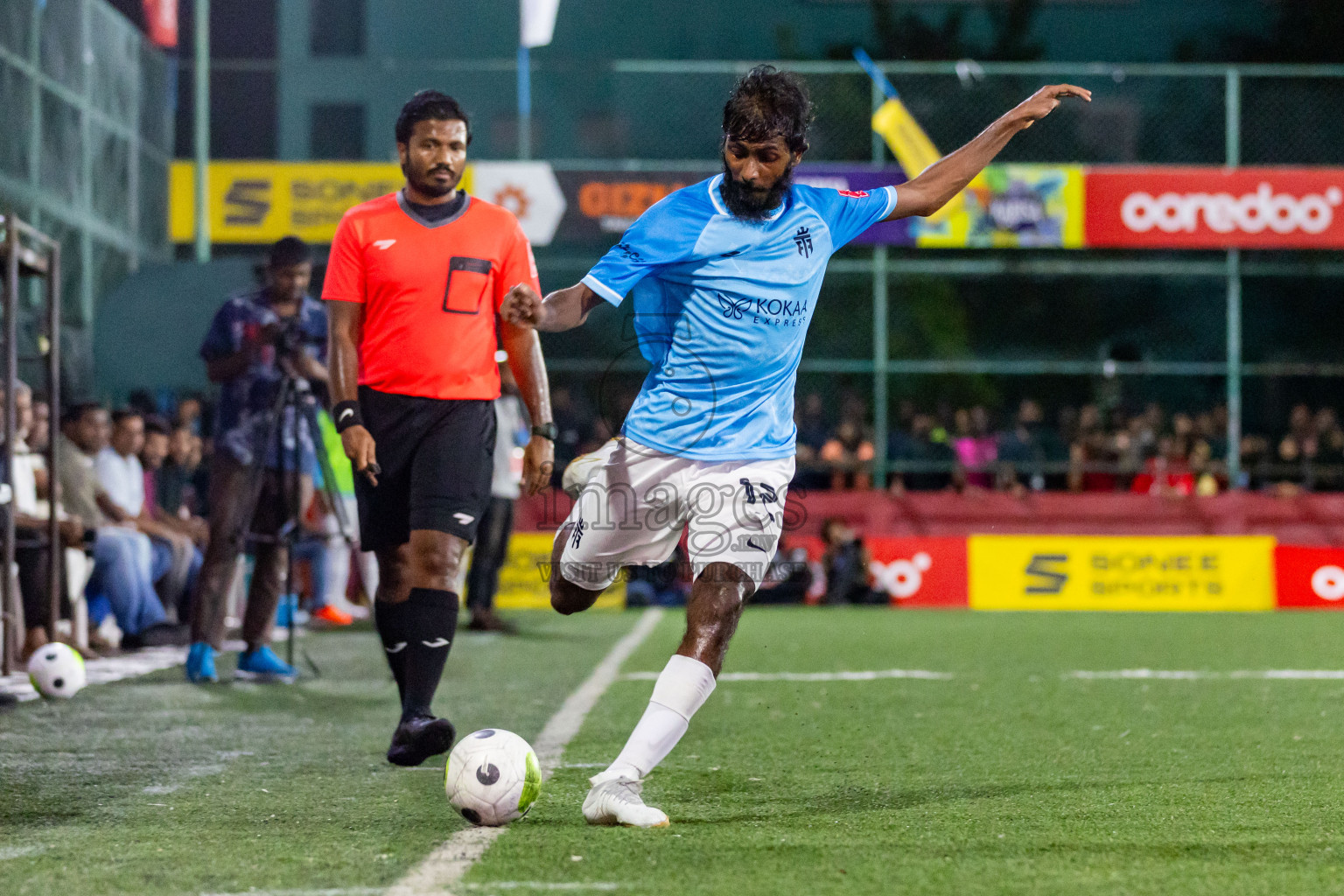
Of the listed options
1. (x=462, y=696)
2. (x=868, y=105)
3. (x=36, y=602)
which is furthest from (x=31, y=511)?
(x=868, y=105)

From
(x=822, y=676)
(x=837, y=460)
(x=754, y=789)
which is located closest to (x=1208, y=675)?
(x=822, y=676)

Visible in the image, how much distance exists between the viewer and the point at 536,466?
17.6 ft

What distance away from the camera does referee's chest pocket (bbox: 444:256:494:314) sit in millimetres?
5742

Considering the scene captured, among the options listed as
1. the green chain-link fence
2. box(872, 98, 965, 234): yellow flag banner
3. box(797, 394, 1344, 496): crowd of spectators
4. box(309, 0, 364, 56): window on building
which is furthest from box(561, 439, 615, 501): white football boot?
box(309, 0, 364, 56): window on building

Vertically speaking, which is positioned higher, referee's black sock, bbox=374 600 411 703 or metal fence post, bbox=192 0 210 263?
metal fence post, bbox=192 0 210 263

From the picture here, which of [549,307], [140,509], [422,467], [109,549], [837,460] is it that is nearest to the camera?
[549,307]

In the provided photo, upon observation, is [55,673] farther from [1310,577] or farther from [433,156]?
[1310,577]

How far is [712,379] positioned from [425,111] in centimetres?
168

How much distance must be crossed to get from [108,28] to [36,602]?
465 inches

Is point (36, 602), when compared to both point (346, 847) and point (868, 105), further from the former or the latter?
point (868, 105)

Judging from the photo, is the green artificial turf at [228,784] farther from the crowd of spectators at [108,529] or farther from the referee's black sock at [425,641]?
the crowd of spectators at [108,529]

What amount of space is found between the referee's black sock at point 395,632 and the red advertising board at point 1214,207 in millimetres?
17047

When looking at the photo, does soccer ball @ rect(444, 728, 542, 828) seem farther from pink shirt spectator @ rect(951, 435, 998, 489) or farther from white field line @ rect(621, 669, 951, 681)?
pink shirt spectator @ rect(951, 435, 998, 489)

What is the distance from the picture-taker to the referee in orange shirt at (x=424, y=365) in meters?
5.66
